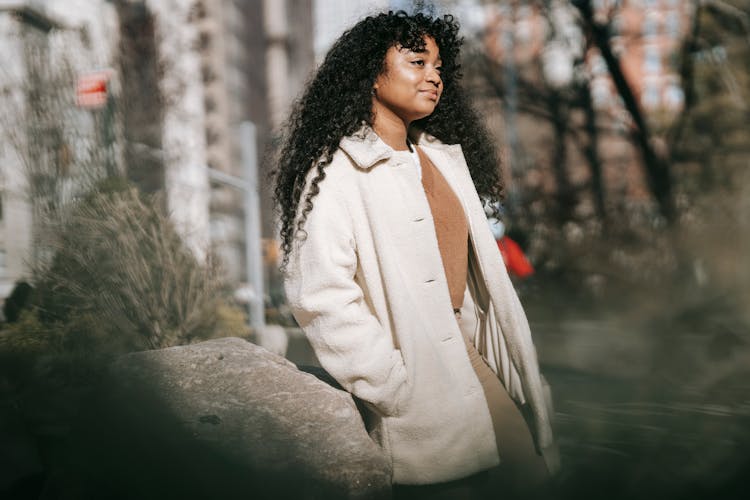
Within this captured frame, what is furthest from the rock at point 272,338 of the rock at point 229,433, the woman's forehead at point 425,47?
the woman's forehead at point 425,47

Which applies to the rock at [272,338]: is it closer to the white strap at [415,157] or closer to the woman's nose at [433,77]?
the white strap at [415,157]

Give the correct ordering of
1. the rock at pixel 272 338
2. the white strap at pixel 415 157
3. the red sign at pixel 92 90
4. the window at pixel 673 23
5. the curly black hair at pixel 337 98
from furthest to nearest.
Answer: the window at pixel 673 23
the rock at pixel 272 338
the red sign at pixel 92 90
the white strap at pixel 415 157
the curly black hair at pixel 337 98

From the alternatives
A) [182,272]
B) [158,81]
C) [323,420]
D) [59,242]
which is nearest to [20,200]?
[59,242]

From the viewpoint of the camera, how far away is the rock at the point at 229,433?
2254 mm

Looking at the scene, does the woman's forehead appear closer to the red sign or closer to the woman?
the woman

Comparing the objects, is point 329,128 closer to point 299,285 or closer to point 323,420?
point 299,285

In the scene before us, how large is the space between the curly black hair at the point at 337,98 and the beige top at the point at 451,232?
0.28 metres

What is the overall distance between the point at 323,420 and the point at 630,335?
6.80 m

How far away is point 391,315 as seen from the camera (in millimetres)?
2201

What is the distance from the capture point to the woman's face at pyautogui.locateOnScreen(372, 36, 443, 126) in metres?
2.44

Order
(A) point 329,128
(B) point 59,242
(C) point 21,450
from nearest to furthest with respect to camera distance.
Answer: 1. (A) point 329,128
2. (C) point 21,450
3. (B) point 59,242

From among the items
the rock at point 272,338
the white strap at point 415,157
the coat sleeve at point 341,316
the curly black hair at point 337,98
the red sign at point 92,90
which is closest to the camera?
the coat sleeve at point 341,316

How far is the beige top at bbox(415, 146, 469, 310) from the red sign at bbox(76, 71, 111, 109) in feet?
16.5

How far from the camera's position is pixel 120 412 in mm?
2582
